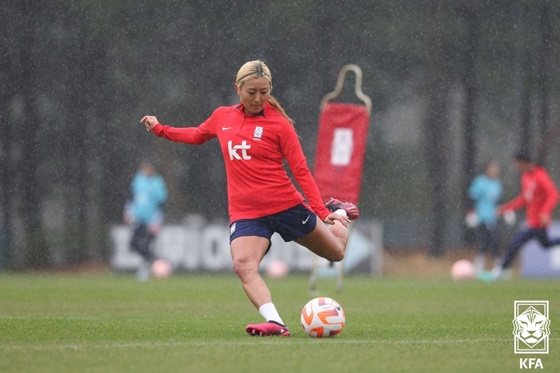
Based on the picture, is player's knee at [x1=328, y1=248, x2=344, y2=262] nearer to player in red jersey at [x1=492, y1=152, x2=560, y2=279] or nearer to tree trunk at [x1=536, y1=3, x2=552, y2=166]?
player in red jersey at [x1=492, y1=152, x2=560, y2=279]

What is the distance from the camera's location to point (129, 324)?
10094 mm

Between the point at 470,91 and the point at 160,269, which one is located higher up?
the point at 470,91

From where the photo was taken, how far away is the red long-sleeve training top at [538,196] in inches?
693

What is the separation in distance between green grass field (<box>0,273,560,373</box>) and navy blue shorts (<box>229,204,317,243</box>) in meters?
0.77

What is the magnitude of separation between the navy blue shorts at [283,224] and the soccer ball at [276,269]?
11830 millimetres

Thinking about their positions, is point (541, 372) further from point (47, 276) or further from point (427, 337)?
point (47, 276)

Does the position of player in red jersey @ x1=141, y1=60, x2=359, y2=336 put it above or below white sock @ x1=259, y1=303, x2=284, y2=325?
above

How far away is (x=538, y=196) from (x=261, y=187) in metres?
9.70

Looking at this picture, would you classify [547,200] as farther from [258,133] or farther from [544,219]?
[258,133]

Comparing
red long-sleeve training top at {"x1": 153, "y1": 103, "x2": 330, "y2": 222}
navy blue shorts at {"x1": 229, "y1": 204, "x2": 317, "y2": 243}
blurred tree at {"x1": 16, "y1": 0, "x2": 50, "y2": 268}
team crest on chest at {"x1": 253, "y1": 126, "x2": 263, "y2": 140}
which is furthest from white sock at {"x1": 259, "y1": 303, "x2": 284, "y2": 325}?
blurred tree at {"x1": 16, "y1": 0, "x2": 50, "y2": 268}

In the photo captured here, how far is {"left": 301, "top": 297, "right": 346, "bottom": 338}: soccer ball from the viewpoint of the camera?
873 centimetres

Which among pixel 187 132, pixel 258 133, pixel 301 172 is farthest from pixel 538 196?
pixel 258 133

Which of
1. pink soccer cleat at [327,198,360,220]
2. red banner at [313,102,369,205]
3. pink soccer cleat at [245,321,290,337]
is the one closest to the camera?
pink soccer cleat at [245,321,290,337]

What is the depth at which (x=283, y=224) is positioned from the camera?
8.98 metres
